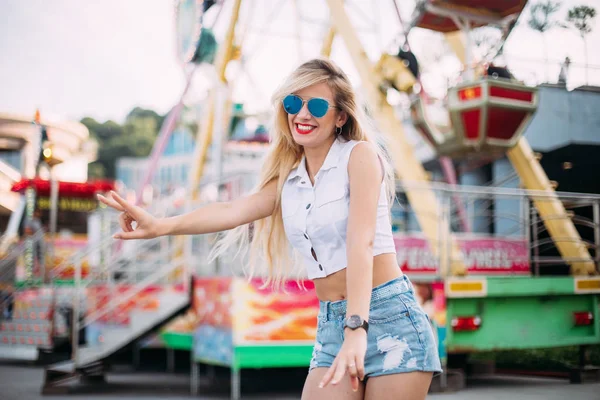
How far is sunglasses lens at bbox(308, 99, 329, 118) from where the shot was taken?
87.7 inches

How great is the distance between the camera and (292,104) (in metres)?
2.24

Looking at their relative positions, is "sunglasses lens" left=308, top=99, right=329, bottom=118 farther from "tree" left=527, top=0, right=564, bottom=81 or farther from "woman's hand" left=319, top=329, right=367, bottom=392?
"tree" left=527, top=0, right=564, bottom=81

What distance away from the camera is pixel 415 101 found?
9.58 metres

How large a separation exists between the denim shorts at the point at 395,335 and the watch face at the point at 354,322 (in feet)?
0.61

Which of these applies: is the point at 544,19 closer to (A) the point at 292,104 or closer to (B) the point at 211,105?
(A) the point at 292,104

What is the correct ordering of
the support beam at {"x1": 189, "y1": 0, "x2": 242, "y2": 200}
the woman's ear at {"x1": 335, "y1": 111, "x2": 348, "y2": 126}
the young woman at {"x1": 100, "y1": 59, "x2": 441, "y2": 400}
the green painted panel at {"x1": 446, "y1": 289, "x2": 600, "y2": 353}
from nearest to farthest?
the young woman at {"x1": 100, "y1": 59, "x2": 441, "y2": 400} < the woman's ear at {"x1": 335, "y1": 111, "x2": 348, "y2": 126} < the green painted panel at {"x1": 446, "y1": 289, "x2": 600, "y2": 353} < the support beam at {"x1": 189, "y1": 0, "x2": 242, "y2": 200}

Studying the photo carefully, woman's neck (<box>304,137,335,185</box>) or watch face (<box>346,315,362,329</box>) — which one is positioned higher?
woman's neck (<box>304,137,335,185</box>)

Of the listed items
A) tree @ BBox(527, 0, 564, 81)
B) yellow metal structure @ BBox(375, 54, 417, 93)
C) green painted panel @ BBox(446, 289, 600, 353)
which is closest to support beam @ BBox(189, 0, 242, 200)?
yellow metal structure @ BBox(375, 54, 417, 93)

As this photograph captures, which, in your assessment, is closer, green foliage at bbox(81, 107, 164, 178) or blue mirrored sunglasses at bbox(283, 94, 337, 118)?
blue mirrored sunglasses at bbox(283, 94, 337, 118)

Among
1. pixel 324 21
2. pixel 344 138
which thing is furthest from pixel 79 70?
pixel 344 138

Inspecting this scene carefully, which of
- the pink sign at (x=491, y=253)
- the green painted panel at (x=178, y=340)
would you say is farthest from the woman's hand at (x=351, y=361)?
the green painted panel at (x=178, y=340)

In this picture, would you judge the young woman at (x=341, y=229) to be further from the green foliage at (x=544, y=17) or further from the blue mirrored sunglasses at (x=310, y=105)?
the green foliage at (x=544, y=17)

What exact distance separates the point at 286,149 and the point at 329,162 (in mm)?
270

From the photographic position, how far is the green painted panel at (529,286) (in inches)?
279
